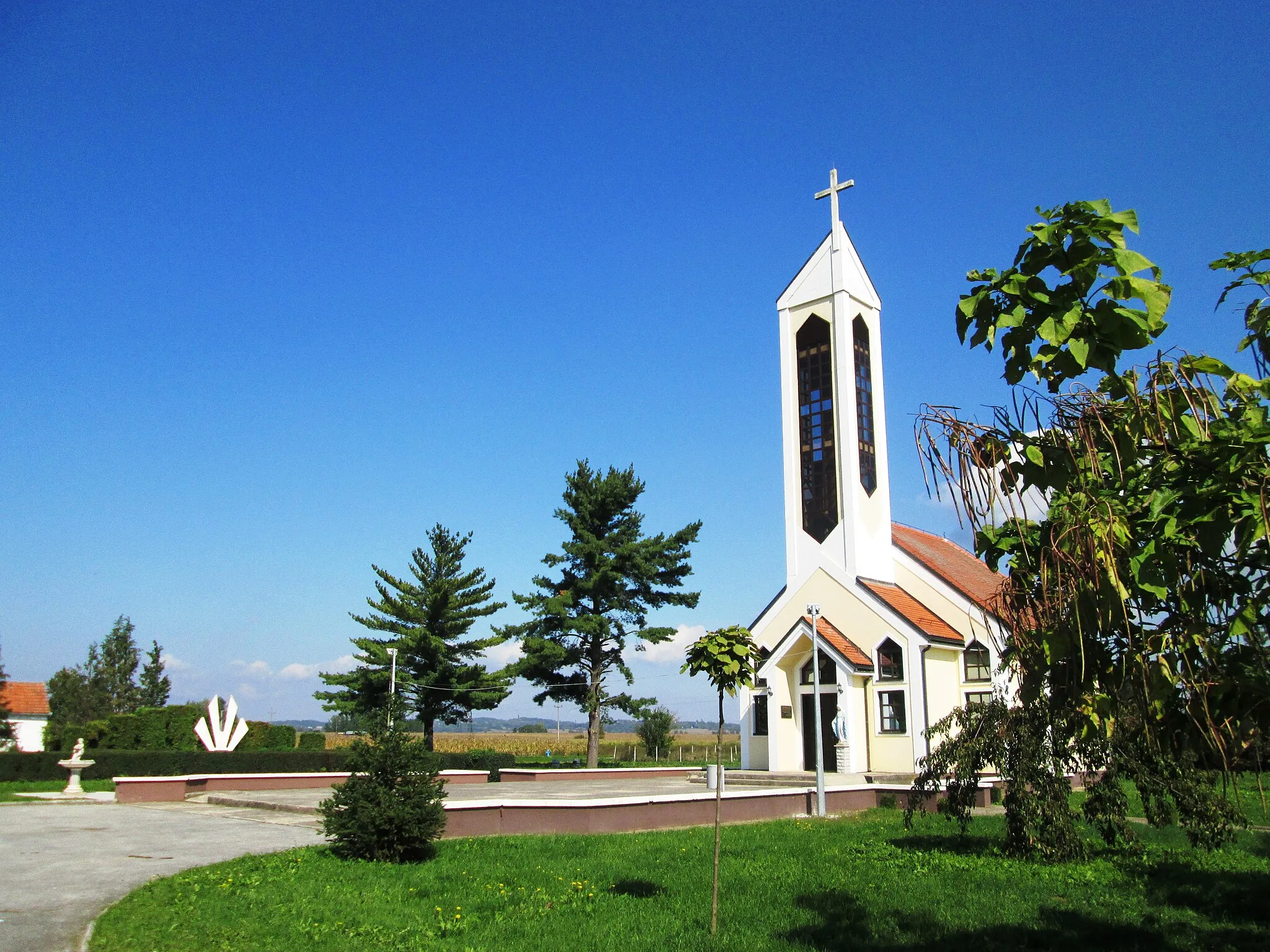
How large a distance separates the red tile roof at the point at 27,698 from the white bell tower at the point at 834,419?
5549 cm

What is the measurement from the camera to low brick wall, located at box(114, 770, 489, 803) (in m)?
21.4

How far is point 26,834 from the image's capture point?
1469 centimetres

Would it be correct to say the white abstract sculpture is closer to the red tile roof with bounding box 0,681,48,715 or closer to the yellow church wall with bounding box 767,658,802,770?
the yellow church wall with bounding box 767,658,802,770

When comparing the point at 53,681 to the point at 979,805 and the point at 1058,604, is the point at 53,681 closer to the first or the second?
the point at 979,805

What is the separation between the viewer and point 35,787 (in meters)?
26.1

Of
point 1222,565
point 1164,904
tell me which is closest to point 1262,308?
point 1222,565

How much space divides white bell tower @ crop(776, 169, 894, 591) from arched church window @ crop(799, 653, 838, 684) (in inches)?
110

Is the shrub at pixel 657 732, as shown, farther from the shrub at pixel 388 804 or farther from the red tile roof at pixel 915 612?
the shrub at pixel 388 804

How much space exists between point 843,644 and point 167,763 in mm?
21043

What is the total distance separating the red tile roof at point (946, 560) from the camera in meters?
32.9

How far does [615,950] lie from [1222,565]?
19.8ft

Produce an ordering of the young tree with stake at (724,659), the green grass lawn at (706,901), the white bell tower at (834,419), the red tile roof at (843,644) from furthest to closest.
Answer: the white bell tower at (834,419) → the red tile roof at (843,644) → the young tree with stake at (724,659) → the green grass lawn at (706,901)

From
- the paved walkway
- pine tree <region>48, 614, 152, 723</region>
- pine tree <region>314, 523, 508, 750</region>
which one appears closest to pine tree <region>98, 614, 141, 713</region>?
pine tree <region>48, 614, 152, 723</region>

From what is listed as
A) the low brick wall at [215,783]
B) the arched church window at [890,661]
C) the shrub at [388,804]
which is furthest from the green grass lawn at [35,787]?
the arched church window at [890,661]
